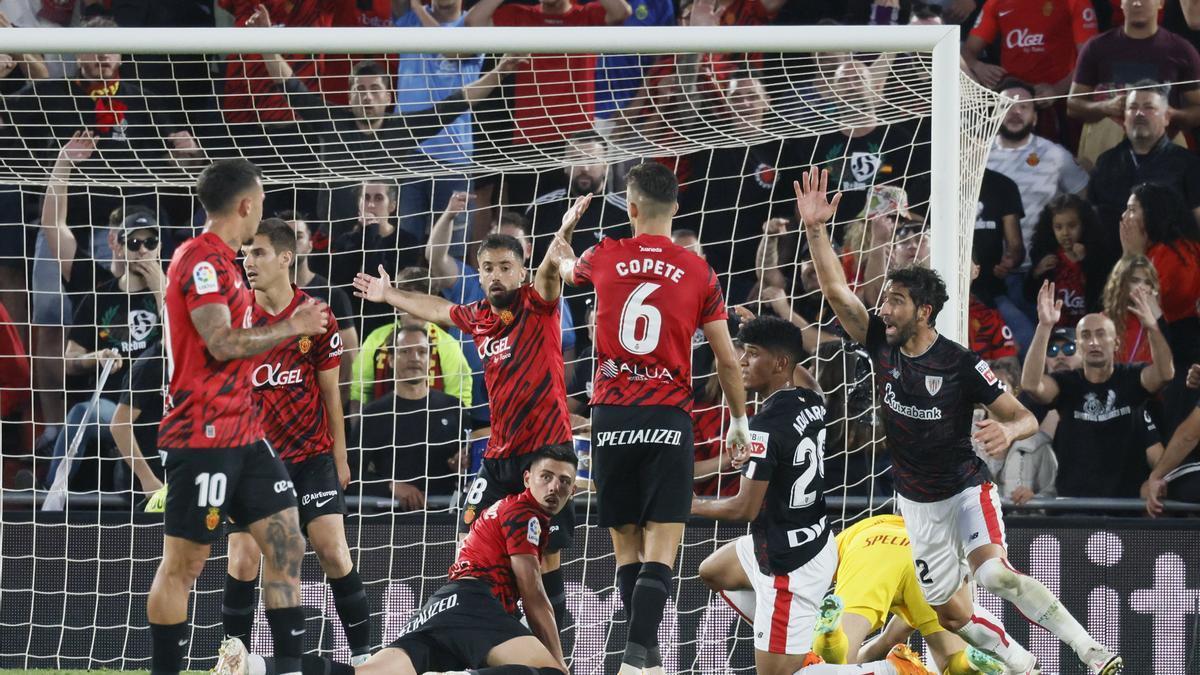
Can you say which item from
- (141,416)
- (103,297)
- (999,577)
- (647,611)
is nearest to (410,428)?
(141,416)

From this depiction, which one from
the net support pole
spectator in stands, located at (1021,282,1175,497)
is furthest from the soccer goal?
spectator in stands, located at (1021,282,1175,497)

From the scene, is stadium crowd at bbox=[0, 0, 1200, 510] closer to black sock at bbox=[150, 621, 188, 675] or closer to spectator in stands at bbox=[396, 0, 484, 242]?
spectator in stands at bbox=[396, 0, 484, 242]

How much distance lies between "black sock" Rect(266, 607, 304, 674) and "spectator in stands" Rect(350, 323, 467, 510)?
8.79 feet

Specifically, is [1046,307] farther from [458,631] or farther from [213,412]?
[213,412]

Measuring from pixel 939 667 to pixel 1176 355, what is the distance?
307 cm

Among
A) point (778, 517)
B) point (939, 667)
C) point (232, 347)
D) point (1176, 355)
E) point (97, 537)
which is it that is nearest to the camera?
point (232, 347)

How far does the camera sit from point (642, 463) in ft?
22.4

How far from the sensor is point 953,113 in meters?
7.70

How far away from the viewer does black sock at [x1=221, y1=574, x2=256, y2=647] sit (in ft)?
23.1

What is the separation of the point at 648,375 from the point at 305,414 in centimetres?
165

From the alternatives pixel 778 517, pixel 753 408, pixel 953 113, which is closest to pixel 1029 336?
pixel 753 408

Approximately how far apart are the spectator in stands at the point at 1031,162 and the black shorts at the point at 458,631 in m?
5.46

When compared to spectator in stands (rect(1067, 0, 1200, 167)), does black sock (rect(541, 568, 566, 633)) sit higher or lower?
lower

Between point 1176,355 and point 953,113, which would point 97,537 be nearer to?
point 953,113
